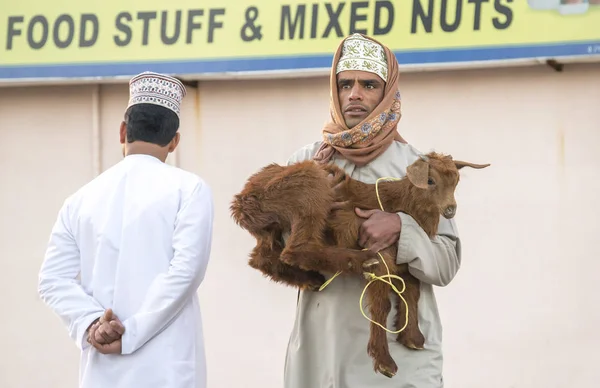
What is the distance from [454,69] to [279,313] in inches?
71.3

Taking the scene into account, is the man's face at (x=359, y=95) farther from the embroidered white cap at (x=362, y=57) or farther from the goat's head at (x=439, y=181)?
the goat's head at (x=439, y=181)

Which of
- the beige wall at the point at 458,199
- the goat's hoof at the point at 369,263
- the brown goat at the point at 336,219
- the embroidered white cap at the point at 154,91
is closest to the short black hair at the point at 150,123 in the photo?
the embroidered white cap at the point at 154,91

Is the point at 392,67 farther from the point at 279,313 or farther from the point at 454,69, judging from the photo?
the point at 279,313

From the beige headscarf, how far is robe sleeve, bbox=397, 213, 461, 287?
0.33 metres

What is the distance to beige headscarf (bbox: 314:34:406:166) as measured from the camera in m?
4.02

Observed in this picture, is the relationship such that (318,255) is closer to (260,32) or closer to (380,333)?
(380,333)

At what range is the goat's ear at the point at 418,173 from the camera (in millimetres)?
3773

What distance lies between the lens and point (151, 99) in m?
4.18

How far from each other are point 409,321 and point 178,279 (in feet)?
2.82

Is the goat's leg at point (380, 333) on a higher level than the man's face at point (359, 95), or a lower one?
lower

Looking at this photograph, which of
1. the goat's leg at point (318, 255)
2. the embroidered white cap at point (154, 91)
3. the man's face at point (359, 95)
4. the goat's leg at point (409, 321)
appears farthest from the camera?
the embroidered white cap at point (154, 91)

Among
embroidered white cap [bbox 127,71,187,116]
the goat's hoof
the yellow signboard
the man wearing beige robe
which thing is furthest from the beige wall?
the goat's hoof

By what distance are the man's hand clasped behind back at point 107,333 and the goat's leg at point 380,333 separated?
3.04 feet

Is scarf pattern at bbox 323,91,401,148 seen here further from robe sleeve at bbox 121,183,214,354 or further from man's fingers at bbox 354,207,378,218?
robe sleeve at bbox 121,183,214,354
